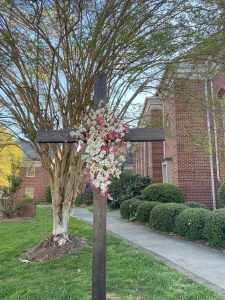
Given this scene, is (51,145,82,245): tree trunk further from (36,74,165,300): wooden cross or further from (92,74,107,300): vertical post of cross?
(92,74,107,300): vertical post of cross

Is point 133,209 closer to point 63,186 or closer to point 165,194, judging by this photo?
point 165,194

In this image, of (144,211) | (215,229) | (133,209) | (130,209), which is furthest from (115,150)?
(130,209)

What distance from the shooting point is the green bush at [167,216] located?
9.21 metres

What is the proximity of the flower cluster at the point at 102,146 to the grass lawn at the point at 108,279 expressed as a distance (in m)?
2.02

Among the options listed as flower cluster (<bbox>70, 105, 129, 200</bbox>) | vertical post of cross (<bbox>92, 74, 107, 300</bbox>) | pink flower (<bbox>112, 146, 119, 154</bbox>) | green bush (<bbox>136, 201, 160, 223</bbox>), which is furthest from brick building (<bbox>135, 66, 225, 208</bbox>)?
vertical post of cross (<bbox>92, 74, 107, 300</bbox>)

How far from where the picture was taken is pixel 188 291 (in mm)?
4375

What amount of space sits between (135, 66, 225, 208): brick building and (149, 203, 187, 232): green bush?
178 centimetres

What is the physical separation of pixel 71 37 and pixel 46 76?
1306mm

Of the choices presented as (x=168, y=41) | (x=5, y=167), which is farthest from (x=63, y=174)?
(x=5, y=167)

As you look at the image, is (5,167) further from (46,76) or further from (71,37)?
(71,37)

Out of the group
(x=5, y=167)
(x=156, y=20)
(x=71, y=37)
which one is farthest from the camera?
(x=5, y=167)

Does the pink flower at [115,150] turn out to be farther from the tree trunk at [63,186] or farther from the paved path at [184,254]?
the tree trunk at [63,186]

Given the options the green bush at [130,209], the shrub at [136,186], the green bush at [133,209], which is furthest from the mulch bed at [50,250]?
the shrub at [136,186]

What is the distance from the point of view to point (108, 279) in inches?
195
